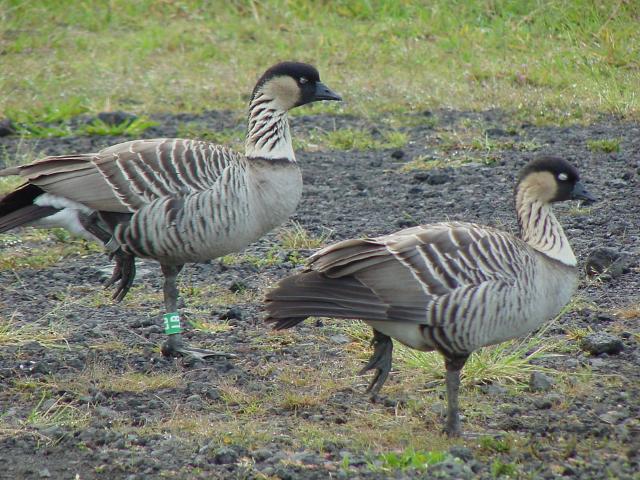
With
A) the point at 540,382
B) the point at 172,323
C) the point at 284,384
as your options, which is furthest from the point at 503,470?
the point at 172,323

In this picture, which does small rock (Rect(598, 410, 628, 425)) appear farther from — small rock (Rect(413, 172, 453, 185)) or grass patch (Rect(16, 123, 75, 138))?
grass patch (Rect(16, 123, 75, 138))

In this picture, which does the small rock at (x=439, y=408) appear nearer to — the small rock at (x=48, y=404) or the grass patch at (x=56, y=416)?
the grass patch at (x=56, y=416)

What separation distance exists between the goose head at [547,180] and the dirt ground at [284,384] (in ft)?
3.45

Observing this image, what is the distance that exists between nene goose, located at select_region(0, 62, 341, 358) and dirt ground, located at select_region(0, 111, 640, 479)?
512 millimetres

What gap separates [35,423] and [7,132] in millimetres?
6692

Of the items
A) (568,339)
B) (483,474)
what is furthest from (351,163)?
(483,474)

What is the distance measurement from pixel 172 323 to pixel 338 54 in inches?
323

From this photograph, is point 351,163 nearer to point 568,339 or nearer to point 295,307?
point 568,339

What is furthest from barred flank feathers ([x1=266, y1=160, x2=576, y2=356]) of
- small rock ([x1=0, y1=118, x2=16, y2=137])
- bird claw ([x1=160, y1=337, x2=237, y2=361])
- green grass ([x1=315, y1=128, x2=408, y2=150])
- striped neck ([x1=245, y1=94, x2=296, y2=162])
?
small rock ([x1=0, y1=118, x2=16, y2=137])

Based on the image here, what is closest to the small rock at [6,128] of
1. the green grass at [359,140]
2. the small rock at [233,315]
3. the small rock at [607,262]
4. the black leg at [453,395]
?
the green grass at [359,140]

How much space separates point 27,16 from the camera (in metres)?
14.8

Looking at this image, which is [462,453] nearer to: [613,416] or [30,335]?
[613,416]

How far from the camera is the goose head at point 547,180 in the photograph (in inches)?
233

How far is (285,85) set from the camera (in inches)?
287
